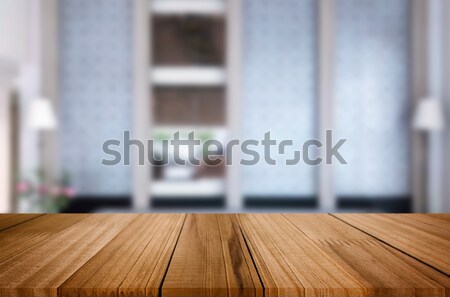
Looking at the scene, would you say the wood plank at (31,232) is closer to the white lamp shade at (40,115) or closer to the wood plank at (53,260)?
the wood plank at (53,260)

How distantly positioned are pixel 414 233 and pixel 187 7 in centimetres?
332

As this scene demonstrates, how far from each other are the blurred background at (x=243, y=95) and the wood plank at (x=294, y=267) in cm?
295

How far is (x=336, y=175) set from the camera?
374 cm

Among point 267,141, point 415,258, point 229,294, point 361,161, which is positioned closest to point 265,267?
point 229,294

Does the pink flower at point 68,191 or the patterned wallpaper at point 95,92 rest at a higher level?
the patterned wallpaper at point 95,92

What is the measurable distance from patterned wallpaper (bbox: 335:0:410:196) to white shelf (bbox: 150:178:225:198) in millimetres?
1082

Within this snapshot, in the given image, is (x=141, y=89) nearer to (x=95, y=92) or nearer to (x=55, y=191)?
(x=95, y=92)

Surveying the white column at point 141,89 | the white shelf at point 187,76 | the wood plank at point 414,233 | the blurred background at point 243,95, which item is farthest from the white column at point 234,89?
the wood plank at point 414,233

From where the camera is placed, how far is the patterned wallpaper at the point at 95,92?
3.68 meters

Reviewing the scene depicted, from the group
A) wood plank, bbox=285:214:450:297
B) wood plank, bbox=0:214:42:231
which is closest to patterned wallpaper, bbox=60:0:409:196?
wood plank, bbox=0:214:42:231

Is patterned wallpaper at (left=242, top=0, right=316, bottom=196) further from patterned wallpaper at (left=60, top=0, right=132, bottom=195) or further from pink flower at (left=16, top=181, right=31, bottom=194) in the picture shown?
pink flower at (left=16, top=181, right=31, bottom=194)

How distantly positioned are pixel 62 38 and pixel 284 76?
1.99 meters

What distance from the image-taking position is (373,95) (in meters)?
3.78

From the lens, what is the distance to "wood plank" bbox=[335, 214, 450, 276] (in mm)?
527
